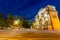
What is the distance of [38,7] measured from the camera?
610cm

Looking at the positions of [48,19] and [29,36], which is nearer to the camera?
[29,36]

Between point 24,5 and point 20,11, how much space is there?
36cm

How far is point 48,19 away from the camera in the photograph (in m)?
6.25

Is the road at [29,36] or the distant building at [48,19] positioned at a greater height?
the distant building at [48,19]

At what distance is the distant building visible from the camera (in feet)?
19.1

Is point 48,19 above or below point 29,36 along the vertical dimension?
above

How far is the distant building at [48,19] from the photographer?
5834 mm

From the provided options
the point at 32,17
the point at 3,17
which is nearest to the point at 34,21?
the point at 32,17

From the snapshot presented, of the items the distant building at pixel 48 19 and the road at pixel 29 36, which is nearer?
the road at pixel 29 36

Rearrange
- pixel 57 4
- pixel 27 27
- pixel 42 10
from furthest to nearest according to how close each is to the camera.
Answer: pixel 27 27, pixel 42 10, pixel 57 4

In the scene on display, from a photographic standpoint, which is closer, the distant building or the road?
the road

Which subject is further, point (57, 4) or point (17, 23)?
point (17, 23)

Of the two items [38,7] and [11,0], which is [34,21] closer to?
[38,7]

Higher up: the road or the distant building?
the distant building
